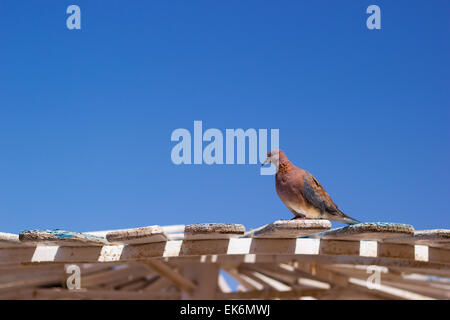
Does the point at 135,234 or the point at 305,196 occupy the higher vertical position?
the point at 305,196

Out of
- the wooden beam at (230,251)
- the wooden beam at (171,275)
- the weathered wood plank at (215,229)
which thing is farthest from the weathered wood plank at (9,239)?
the wooden beam at (171,275)

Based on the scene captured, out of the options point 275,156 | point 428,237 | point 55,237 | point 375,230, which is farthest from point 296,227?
point 55,237

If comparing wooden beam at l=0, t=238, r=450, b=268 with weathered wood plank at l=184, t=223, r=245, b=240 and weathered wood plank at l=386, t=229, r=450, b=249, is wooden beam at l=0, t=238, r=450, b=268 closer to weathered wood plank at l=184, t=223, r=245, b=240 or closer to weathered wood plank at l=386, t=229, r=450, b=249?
weathered wood plank at l=386, t=229, r=450, b=249

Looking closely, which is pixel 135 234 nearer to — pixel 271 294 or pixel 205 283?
pixel 205 283

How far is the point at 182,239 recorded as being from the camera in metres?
4.05

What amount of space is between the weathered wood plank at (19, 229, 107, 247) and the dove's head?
1.95m

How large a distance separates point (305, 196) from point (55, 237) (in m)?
2.23

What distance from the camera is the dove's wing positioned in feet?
15.2

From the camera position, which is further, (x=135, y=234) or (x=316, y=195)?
(x=316, y=195)

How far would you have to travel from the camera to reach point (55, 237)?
147 inches

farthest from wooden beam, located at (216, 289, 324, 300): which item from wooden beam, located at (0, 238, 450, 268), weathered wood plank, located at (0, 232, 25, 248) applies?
weathered wood plank, located at (0, 232, 25, 248)

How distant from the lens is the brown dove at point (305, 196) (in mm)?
4652

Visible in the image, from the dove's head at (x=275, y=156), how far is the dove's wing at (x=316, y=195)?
0.34 m
